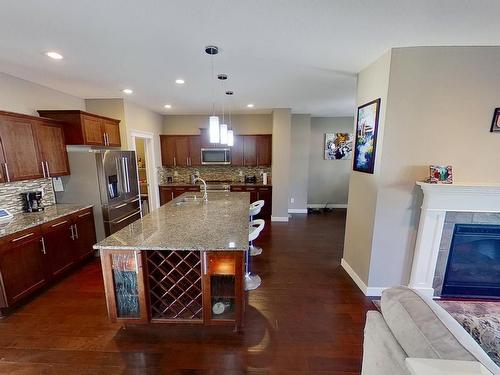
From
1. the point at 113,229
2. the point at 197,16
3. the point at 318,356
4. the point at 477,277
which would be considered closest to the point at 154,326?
the point at 318,356

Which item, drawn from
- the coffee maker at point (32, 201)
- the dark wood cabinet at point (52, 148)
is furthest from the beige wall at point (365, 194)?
the coffee maker at point (32, 201)

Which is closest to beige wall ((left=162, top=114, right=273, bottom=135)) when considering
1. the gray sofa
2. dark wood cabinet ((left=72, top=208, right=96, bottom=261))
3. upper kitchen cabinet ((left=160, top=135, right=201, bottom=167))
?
upper kitchen cabinet ((left=160, top=135, right=201, bottom=167))

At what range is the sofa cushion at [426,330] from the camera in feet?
2.55

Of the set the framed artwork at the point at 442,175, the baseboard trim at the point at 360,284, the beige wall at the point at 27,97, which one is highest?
the beige wall at the point at 27,97

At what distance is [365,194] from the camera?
2475mm

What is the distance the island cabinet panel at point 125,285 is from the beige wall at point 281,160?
370cm

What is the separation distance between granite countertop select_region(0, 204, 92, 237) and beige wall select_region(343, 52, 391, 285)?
3.70 m

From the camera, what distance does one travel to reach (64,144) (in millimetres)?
3098

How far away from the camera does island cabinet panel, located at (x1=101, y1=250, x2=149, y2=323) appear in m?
1.80

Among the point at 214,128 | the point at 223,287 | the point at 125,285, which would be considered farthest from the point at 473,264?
the point at 125,285

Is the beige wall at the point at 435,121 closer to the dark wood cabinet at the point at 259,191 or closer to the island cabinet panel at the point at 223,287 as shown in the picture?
the island cabinet panel at the point at 223,287

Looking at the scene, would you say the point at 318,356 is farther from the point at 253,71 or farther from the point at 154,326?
the point at 253,71

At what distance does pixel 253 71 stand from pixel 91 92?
2.72 metres

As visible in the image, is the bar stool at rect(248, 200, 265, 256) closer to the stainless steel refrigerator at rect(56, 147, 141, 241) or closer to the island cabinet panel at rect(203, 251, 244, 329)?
the island cabinet panel at rect(203, 251, 244, 329)
